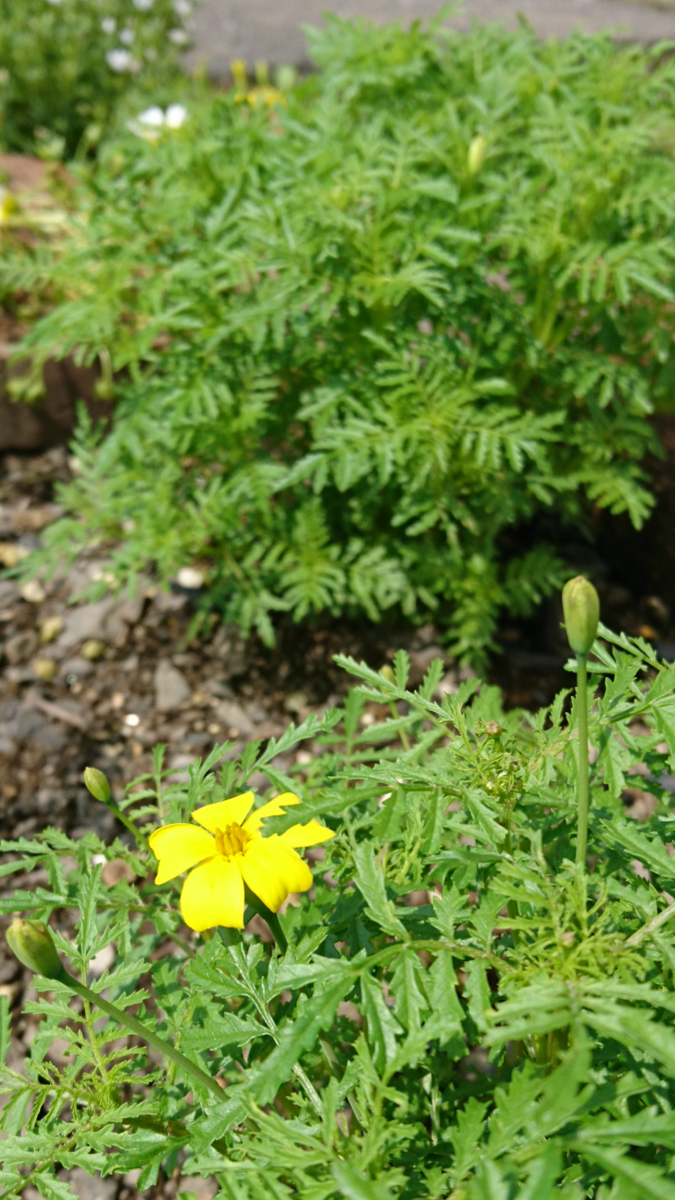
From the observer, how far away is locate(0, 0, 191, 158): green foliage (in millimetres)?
4738

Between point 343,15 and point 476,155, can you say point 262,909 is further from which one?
point 343,15

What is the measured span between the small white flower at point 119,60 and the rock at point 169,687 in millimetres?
3860

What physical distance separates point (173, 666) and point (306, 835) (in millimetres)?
1699

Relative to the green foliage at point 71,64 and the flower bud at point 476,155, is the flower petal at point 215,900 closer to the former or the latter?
the flower bud at point 476,155

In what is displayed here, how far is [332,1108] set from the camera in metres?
1.00

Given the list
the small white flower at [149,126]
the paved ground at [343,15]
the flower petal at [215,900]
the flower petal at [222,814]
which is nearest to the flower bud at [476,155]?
the small white flower at [149,126]

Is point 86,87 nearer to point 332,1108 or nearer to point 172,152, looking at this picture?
point 172,152

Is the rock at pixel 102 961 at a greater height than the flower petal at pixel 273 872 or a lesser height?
lesser

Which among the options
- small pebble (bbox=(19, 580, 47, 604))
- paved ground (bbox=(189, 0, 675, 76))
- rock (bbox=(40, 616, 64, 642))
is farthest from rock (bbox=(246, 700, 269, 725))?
paved ground (bbox=(189, 0, 675, 76))

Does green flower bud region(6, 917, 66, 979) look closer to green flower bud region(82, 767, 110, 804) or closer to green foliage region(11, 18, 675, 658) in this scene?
green flower bud region(82, 767, 110, 804)

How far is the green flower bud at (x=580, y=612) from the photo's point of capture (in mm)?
986

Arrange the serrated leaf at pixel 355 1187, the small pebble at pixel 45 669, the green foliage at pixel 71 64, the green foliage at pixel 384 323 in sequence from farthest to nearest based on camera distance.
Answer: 1. the green foliage at pixel 71 64
2. the small pebble at pixel 45 669
3. the green foliage at pixel 384 323
4. the serrated leaf at pixel 355 1187

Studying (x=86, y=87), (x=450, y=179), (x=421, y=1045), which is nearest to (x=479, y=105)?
(x=450, y=179)

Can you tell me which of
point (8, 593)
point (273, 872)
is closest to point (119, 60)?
point (8, 593)
